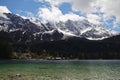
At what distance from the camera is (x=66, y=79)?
54.5m

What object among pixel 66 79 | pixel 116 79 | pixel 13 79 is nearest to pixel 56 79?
pixel 66 79

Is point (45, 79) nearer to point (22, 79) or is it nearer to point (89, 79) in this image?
point (22, 79)

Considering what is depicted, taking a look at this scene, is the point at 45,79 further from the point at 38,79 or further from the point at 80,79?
the point at 80,79

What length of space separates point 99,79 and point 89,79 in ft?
7.64

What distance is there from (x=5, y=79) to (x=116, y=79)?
2382 cm

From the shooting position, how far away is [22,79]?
53344 millimetres

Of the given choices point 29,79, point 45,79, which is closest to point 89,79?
point 45,79

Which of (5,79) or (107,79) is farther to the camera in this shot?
(107,79)

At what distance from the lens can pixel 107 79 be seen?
5584 cm

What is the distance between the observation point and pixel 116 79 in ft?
181

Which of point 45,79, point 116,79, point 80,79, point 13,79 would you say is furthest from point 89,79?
point 13,79

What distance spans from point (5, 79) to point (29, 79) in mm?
4961

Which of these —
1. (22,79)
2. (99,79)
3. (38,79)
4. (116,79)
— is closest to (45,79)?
(38,79)

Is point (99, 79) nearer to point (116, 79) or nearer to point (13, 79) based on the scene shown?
point (116, 79)
